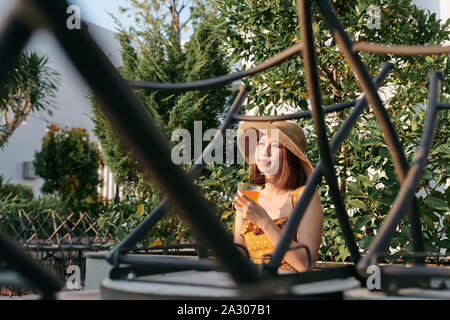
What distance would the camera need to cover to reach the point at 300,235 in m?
1.79

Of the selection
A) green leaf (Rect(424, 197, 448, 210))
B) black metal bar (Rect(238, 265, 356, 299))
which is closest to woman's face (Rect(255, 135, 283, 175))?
green leaf (Rect(424, 197, 448, 210))

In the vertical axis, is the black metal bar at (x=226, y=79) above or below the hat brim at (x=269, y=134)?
above

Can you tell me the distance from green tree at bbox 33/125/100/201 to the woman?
28.9ft

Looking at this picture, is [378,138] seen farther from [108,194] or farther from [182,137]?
[108,194]

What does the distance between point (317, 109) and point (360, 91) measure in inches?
101

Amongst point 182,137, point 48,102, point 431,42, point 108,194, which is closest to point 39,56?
point 48,102

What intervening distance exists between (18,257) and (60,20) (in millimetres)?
201

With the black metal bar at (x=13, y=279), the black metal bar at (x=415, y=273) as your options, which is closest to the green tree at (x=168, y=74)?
the black metal bar at (x=415, y=273)

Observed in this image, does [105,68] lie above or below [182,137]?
below

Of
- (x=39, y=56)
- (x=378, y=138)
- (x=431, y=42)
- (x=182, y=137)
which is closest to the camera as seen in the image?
(x=378, y=138)

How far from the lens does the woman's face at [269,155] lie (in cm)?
190

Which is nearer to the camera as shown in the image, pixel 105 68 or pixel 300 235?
pixel 105 68

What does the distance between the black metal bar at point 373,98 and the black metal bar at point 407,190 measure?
2.3 inches

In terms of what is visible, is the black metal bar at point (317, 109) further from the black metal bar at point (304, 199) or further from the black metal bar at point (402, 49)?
the black metal bar at point (402, 49)
